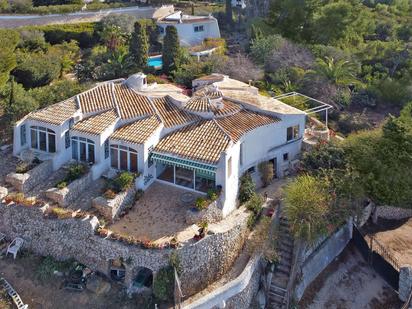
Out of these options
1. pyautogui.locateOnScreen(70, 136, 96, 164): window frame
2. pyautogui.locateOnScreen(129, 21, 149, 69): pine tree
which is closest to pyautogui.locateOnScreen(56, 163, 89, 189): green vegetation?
pyautogui.locateOnScreen(70, 136, 96, 164): window frame

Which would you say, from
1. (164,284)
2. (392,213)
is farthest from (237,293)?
(392,213)

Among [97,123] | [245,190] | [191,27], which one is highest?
[191,27]

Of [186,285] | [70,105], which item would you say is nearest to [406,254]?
[186,285]

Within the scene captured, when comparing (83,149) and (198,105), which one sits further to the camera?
(198,105)

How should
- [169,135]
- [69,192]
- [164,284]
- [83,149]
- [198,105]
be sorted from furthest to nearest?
[198,105] → [83,149] → [169,135] → [69,192] → [164,284]

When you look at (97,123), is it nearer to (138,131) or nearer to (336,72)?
(138,131)

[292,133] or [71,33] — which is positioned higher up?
[71,33]

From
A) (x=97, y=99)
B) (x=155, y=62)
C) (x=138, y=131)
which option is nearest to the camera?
(x=138, y=131)

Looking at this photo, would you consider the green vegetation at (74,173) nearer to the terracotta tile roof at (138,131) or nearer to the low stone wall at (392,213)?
the terracotta tile roof at (138,131)
